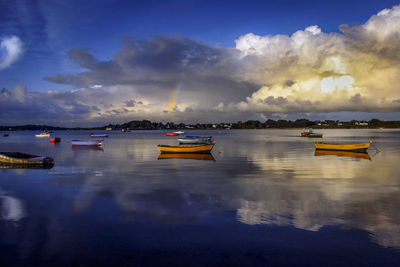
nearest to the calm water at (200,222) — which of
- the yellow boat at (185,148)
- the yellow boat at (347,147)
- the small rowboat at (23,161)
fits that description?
the small rowboat at (23,161)

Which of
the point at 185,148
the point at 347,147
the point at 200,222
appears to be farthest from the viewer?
the point at 347,147

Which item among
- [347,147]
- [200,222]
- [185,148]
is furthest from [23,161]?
[347,147]

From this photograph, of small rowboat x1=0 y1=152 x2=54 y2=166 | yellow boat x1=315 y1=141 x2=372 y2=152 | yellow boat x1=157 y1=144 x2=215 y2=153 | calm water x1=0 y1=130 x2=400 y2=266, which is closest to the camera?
calm water x1=0 y1=130 x2=400 y2=266

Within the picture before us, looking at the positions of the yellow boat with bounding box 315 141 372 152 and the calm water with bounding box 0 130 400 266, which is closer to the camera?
the calm water with bounding box 0 130 400 266

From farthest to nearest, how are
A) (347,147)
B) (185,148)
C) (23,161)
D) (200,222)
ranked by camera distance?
(347,147) → (185,148) → (23,161) → (200,222)

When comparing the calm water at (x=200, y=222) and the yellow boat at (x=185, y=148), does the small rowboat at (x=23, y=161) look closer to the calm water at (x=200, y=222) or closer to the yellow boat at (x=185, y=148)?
the calm water at (x=200, y=222)

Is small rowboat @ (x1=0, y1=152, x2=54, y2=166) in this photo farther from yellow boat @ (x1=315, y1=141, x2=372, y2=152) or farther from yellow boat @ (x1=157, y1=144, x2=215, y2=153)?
yellow boat @ (x1=315, y1=141, x2=372, y2=152)

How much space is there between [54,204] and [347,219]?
1659 cm

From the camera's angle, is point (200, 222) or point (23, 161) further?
point (23, 161)

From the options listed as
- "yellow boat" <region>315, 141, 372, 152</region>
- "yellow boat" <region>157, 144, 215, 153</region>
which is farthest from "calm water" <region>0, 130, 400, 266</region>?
"yellow boat" <region>315, 141, 372, 152</region>

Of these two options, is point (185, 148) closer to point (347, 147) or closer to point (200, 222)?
point (347, 147)

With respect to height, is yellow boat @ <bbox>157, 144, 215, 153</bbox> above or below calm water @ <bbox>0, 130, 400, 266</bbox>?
above

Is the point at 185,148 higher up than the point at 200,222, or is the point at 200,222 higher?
the point at 185,148

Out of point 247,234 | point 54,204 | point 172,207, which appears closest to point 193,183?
point 172,207
